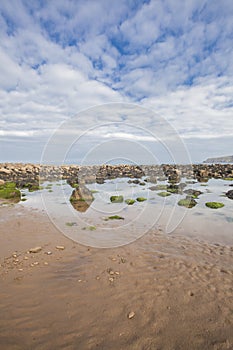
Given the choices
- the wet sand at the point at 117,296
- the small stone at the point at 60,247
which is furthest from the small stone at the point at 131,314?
the small stone at the point at 60,247

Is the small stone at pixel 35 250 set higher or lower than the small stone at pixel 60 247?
higher

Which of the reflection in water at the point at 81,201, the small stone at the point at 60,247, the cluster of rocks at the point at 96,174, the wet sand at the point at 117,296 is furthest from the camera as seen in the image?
the cluster of rocks at the point at 96,174

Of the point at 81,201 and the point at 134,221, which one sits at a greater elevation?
the point at 81,201

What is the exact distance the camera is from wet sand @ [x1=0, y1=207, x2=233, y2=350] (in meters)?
3.99

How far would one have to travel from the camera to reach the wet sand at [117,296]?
Result: 3986 millimetres

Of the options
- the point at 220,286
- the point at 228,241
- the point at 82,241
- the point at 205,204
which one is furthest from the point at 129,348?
the point at 205,204

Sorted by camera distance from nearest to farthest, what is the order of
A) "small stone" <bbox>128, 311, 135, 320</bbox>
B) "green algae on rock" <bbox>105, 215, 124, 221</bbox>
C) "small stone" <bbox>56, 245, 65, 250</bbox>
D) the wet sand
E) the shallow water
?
1. the wet sand
2. "small stone" <bbox>128, 311, 135, 320</bbox>
3. "small stone" <bbox>56, 245, 65, 250</bbox>
4. the shallow water
5. "green algae on rock" <bbox>105, 215, 124, 221</bbox>

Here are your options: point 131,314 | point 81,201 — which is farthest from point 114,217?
point 131,314

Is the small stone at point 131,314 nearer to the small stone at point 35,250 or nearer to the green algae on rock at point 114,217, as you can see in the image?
the small stone at point 35,250

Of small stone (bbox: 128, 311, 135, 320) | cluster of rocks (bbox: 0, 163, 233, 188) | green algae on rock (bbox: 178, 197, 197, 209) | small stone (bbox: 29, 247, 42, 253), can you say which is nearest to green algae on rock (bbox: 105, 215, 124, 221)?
small stone (bbox: 29, 247, 42, 253)

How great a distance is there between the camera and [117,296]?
5.22 meters

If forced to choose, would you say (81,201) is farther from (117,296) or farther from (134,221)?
(117,296)

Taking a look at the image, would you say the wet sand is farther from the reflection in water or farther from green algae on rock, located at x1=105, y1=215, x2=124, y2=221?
the reflection in water

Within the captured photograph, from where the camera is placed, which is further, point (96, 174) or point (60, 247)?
point (96, 174)
